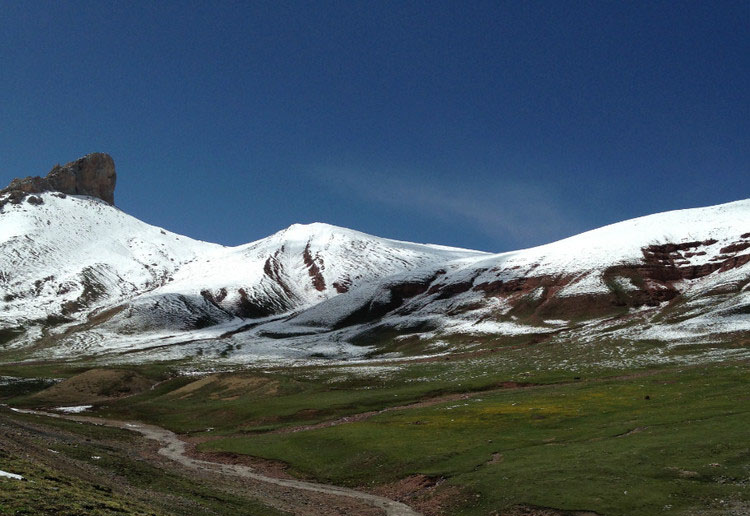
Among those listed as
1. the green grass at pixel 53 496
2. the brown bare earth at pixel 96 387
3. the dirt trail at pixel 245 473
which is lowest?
the dirt trail at pixel 245 473

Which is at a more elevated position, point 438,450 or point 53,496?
point 53,496

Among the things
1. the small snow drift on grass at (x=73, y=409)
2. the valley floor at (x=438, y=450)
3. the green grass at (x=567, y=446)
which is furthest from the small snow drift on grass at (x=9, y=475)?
the small snow drift on grass at (x=73, y=409)

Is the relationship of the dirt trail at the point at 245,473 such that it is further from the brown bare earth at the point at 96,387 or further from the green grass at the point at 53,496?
the brown bare earth at the point at 96,387

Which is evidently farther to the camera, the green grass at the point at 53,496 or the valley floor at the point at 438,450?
the valley floor at the point at 438,450

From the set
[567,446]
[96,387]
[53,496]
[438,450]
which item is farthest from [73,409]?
[567,446]

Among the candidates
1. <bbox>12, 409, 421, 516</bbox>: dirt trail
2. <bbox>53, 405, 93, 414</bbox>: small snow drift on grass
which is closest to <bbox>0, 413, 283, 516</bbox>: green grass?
<bbox>12, 409, 421, 516</bbox>: dirt trail

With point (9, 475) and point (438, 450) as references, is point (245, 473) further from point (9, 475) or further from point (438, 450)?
point (9, 475)

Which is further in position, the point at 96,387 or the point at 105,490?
the point at 96,387

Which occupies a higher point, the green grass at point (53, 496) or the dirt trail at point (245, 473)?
the green grass at point (53, 496)

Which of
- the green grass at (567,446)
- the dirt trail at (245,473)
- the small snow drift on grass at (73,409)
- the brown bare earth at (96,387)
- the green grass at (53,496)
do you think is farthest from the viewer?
the brown bare earth at (96,387)

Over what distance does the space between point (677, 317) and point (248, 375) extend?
107887mm

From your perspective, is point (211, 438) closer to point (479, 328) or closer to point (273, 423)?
point (273, 423)

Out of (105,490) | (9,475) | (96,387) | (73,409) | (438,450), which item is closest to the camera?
(9,475)

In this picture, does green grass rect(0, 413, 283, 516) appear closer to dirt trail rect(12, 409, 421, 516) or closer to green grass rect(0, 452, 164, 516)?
green grass rect(0, 452, 164, 516)
